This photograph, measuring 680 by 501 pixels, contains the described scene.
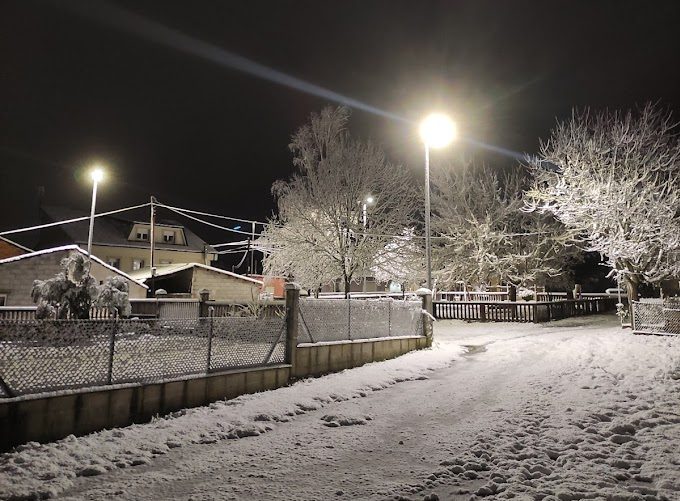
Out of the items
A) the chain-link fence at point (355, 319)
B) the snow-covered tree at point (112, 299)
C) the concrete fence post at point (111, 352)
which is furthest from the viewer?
the snow-covered tree at point (112, 299)

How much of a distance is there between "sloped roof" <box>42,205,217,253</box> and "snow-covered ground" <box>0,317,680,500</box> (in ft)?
111

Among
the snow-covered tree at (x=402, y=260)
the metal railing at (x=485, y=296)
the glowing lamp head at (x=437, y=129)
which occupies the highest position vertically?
the glowing lamp head at (x=437, y=129)

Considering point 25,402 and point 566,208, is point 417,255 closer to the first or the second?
point 566,208

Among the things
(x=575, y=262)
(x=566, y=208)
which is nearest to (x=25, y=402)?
(x=566, y=208)

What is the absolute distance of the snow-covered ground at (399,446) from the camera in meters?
4.46

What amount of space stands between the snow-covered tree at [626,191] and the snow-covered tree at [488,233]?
7139mm

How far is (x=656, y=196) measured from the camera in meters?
17.4

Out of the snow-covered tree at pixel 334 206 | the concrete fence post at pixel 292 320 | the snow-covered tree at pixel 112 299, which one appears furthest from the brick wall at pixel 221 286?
the concrete fence post at pixel 292 320

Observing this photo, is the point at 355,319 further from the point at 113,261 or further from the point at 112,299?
the point at 113,261

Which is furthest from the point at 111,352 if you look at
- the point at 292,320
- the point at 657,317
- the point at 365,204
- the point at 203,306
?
the point at 657,317

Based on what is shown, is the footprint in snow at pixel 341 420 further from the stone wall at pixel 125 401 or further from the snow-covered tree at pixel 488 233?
the snow-covered tree at pixel 488 233

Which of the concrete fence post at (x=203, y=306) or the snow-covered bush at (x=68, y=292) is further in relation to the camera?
the concrete fence post at (x=203, y=306)

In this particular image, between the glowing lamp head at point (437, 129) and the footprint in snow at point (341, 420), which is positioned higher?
the glowing lamp head at point (437, 129)

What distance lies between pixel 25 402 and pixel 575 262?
35.1 metres
